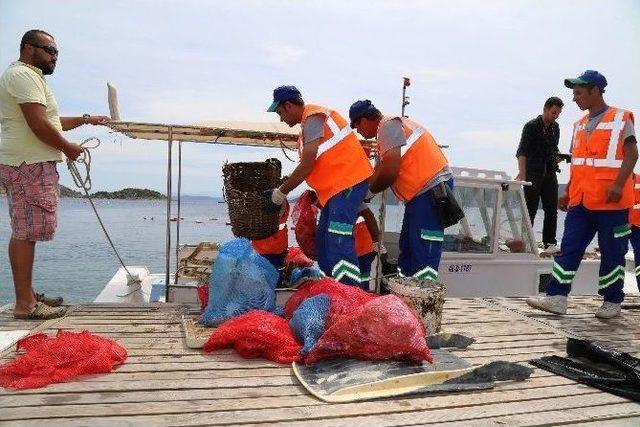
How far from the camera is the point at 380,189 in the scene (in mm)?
→ 4559

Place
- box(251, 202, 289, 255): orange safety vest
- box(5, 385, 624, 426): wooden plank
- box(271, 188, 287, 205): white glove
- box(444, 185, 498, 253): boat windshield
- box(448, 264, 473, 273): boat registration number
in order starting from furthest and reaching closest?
box(444, 185, 498, 253): boat windshield
box(448, 264, 473, 273): boat registration number
box(251, 202, 289, 255): orange safety vest
box(271, 188, 287, 205): white glove
box(5, 385, 624, 426): wooden plank

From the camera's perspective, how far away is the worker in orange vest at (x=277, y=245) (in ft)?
16.0

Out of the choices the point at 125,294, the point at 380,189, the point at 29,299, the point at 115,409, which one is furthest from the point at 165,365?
the point at 125,294

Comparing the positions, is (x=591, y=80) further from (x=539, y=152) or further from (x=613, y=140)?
(x=539, y=152)

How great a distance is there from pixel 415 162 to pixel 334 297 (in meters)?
1.65

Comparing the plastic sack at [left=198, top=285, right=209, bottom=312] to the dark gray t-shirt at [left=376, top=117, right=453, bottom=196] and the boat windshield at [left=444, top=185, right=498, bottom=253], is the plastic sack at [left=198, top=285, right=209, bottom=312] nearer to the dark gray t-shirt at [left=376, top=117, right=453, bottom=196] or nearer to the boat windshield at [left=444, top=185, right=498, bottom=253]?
the dark gray t-shirt at [left=376, top=117, right=453, bottom=196]

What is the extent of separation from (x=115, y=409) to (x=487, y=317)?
340 centimetres

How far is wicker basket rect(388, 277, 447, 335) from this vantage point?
3.86 meters

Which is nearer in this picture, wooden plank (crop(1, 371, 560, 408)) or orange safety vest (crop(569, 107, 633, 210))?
wooden plank (crop(1, 371, 560, 408))

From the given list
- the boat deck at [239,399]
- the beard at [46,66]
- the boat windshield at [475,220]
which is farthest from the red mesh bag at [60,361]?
the boat windshield at [475,220]

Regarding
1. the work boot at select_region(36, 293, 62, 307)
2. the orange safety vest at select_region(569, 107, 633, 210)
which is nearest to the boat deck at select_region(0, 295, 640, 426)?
the work boot at select_region(36, 293, 62, 307)

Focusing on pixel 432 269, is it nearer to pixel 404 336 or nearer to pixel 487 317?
pixel 487 317

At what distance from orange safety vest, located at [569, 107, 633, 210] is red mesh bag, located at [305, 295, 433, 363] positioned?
Result: 2688mm

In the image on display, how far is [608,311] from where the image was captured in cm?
499
